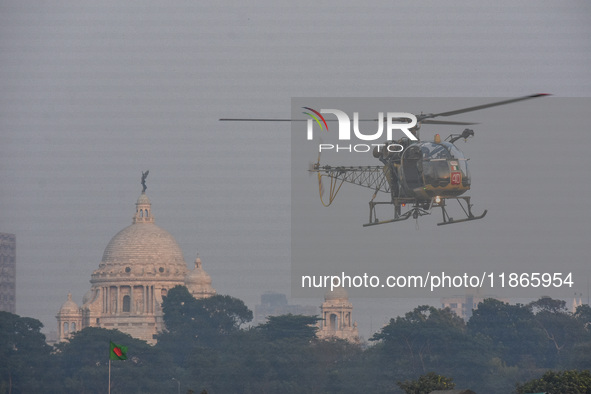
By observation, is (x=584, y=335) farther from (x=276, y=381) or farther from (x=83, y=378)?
(x=83, y=378)

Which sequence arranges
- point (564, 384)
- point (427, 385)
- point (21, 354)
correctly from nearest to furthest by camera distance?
point (427, 385) → point (564, 384) → point (21, 354)

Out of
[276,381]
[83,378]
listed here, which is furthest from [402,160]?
[83,378]

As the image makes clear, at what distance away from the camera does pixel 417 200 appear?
81.1 metres

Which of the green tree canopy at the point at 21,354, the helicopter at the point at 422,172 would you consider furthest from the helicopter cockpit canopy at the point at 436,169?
the green tree canopy at the point at 21,354

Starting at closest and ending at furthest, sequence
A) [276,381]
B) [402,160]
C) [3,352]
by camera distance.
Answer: [402,160]
[276,381]
[3,352]

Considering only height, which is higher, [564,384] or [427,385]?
[564,384]

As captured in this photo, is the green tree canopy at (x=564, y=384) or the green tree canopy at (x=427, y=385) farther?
the green tree canopy at (x=564, y=384)

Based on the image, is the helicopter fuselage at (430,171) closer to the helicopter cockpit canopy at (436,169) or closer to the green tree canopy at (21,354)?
the helicopter cockpit canopy at (436,169)

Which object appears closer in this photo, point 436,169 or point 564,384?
point 436,169

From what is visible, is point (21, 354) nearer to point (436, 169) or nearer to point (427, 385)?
point (427, 385)

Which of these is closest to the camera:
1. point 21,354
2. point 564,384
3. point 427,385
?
point 427,385

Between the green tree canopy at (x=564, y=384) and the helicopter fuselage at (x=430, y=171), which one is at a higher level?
the helicopter fuselage at (x=430, y=171)

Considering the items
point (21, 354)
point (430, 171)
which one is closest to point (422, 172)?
point (430, 171)

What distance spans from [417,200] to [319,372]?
98.9m
